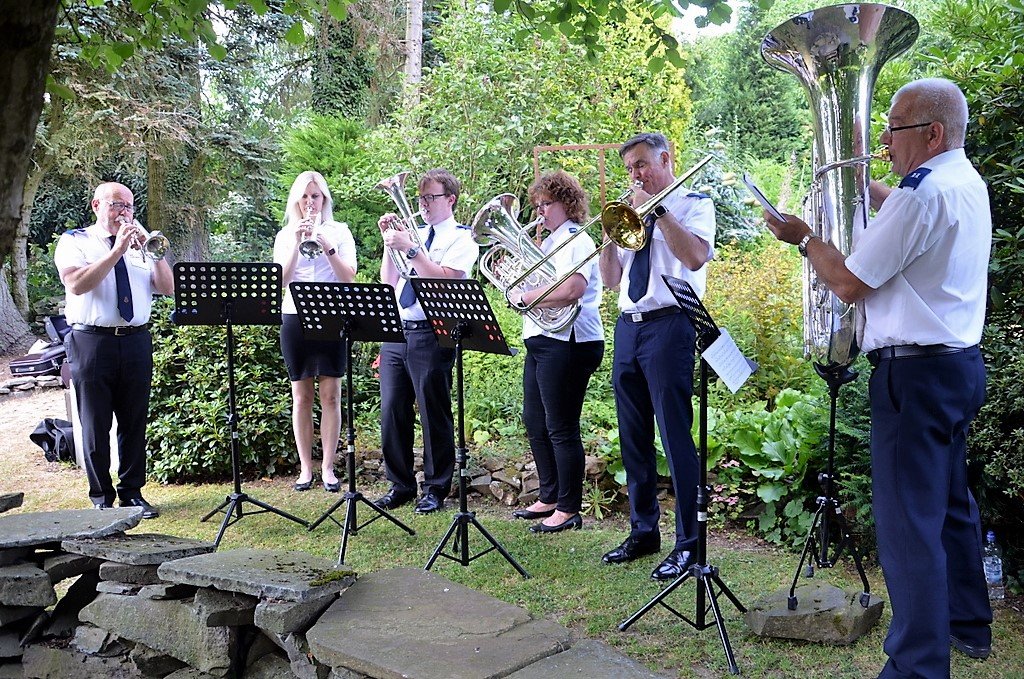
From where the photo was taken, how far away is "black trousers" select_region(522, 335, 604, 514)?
15.8 feet

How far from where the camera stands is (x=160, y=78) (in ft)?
41.0

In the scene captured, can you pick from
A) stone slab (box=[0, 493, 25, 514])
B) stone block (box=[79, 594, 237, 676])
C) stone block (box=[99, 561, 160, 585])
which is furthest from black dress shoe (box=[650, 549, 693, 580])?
stone slab (box=[0, 493, 25, 514])

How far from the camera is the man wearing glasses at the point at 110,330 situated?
512 cm

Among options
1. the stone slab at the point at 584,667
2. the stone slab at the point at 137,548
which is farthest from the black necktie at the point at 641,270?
the stone slab at the point at 137,548

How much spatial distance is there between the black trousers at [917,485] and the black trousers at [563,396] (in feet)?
6.78

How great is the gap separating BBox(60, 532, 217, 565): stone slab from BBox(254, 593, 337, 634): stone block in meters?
0.73

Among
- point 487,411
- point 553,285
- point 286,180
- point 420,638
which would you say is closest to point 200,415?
point 487,411

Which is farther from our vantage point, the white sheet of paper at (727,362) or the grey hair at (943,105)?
the white sheet of paper at (727,362)

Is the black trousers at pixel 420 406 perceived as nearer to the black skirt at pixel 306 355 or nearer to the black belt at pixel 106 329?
the black skirt at pixel 306 355

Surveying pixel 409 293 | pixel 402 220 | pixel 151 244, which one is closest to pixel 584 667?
pixel 409 293

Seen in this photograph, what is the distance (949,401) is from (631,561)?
6.60ft

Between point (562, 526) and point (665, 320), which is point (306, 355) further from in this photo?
point (665, 320)

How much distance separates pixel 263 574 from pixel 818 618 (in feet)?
7.09

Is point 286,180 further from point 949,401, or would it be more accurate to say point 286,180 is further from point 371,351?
point 949,401
